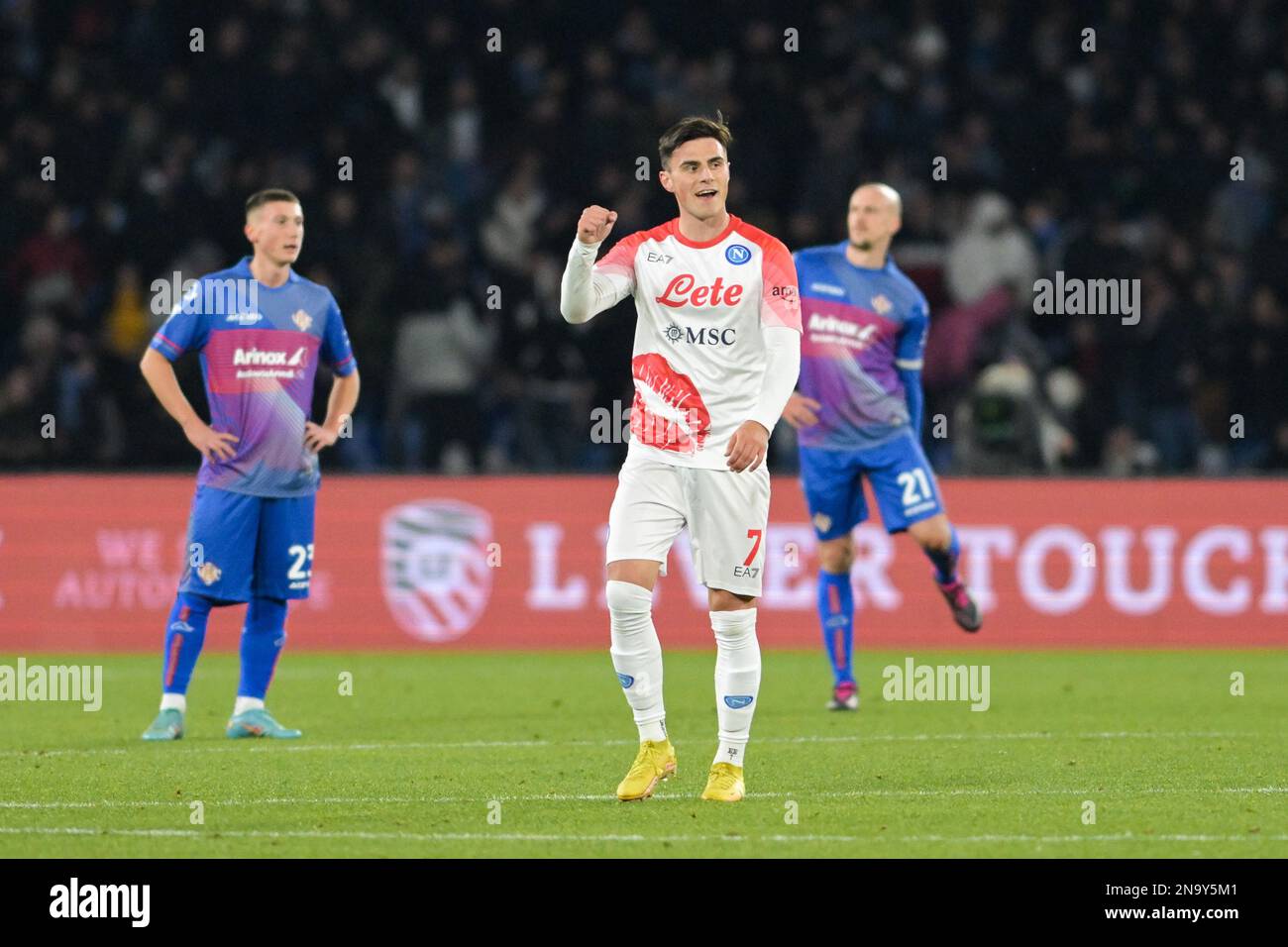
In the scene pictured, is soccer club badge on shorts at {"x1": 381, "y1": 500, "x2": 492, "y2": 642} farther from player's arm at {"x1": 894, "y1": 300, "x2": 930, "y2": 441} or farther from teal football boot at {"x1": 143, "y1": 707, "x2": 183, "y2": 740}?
teal football boot at {"x1": 143, "y1": 707, "x2": 183, "y2": 740}

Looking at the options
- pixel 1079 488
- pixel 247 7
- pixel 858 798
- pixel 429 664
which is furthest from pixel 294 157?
pixel 858 798

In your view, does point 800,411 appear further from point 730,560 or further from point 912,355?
point 730,560

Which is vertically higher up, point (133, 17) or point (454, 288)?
point (133, 17)

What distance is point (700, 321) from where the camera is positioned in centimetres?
807

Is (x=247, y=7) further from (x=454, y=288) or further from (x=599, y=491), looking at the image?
(x=599, y=491)

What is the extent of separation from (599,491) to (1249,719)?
6.27 m

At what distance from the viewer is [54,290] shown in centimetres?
1884

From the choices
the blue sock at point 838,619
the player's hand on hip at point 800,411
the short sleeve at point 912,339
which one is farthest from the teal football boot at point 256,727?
the short sleeve at point 912,339

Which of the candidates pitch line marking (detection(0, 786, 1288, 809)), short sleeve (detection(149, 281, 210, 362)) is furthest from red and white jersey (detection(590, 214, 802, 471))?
short sleeve (detection(149, 281, 210, 362))

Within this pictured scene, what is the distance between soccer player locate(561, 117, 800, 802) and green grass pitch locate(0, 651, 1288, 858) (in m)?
0.43

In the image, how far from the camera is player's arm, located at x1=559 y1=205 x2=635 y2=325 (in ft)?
25.0

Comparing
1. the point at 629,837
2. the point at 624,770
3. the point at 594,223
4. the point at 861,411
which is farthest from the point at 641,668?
the point at 861,411

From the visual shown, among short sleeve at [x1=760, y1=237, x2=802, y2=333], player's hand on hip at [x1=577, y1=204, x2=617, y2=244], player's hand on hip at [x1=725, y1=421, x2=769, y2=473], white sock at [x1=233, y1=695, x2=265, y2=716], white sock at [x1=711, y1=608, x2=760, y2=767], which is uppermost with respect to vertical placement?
player's hand on hip at [x1=577, y1=204, x2=617, y2=244]

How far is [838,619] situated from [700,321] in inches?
175
